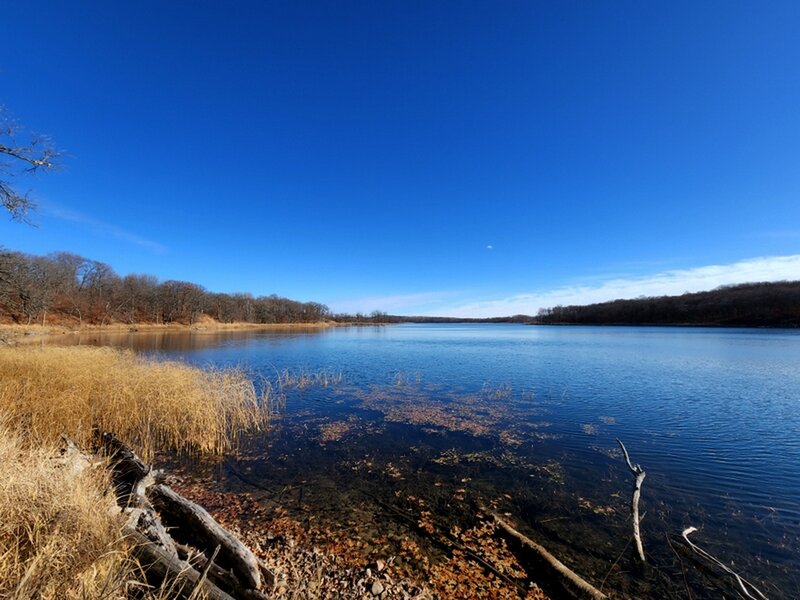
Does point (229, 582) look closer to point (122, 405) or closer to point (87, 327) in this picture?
point (122, 405)

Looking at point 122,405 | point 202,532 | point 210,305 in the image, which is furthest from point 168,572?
point 210,305

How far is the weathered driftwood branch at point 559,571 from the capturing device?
4.66 meters

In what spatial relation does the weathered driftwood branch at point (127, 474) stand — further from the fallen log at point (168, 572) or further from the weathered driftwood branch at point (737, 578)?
the weathered driftwood branch at point (737, 578)

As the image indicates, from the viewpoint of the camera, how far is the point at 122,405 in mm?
10445

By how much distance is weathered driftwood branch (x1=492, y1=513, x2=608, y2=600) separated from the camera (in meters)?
4.66

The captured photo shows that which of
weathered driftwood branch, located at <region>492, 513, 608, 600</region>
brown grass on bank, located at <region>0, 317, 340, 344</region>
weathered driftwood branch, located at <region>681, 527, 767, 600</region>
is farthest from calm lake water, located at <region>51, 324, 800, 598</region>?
brown grass on bank, located at <region>0, 317, 340, 344</region>

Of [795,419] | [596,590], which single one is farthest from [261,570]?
[795,419]

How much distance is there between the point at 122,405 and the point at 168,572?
9.04 m

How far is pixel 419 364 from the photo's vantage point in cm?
2961

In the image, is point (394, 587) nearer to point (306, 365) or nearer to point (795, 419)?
point (795, 419)

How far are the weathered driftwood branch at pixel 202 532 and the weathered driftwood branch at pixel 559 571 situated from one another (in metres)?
4.13

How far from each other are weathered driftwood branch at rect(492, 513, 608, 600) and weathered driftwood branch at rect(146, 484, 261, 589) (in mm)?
4130

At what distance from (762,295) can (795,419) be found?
142m

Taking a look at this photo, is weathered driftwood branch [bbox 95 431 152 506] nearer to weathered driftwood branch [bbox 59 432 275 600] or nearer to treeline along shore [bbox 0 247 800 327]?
weathered driftwood branch [bbox 59 432 275 600]
